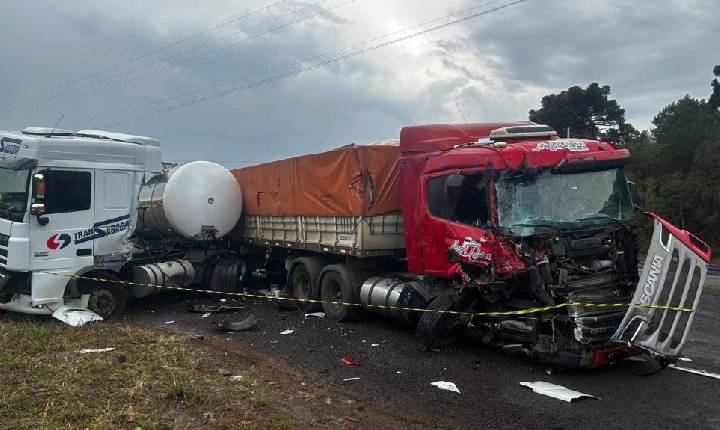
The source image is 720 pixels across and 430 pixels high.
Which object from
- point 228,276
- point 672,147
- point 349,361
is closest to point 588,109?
point 672,147

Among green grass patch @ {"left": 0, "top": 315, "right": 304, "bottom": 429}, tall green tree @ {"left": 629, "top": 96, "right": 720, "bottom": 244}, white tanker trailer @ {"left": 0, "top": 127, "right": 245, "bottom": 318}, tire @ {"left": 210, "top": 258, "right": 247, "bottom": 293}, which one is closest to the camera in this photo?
green grass patch @ {"left": 0, "top": 315, "right": 304, "bottom": 429}

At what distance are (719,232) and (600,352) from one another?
75.7 ft

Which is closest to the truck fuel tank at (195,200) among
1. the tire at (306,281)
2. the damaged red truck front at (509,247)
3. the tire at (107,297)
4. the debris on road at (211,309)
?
the debris on road at (211,309)

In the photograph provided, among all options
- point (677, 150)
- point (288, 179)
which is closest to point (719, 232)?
point (677, 150)

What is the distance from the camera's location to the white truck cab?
31.8 ft

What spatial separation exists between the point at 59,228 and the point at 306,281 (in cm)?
427

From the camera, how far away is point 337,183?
32.7 ft

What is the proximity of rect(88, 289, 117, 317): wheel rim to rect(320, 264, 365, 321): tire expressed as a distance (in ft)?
12.4

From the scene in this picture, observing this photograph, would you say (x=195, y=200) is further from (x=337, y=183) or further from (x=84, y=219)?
(x=337, y=183)

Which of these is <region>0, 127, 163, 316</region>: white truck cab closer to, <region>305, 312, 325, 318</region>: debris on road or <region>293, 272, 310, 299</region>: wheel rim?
<region>293, 272, 310, 299</region>: wheel rim

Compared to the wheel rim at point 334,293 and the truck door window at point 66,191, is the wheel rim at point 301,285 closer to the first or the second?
the wheel rim at point 334,293

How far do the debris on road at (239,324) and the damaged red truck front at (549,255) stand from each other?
10.5 feet

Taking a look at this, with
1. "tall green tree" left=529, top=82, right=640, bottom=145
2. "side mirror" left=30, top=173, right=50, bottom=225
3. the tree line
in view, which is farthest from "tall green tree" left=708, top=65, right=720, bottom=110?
"side mirror" left=30, top=173, right=50, bottom=225

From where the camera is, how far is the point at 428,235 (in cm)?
816
